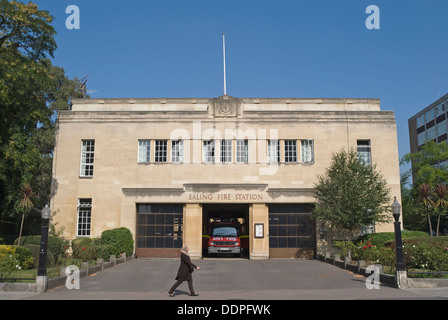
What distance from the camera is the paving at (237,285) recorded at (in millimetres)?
13680

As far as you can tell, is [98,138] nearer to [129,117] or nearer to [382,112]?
[129,117]

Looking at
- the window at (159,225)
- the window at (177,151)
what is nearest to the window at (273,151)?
the window at (177,151)

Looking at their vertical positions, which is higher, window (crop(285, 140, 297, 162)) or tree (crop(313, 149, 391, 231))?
window (crop(285, 140, 297, 162))

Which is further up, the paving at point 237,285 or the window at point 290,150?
the window at point 290,150

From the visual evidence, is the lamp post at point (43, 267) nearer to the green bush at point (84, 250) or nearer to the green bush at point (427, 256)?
the green bush at point (84, 250)

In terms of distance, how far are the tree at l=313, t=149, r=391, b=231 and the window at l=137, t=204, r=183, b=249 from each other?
9.29 m

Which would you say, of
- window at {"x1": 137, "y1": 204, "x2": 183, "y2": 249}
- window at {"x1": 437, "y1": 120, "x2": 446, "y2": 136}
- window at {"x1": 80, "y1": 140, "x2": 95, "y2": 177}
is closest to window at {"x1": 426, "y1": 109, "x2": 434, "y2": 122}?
window at {"x1": 437, "y1": 120, "x2": 446, "y2": 136}

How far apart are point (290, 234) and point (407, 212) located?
2655 cm

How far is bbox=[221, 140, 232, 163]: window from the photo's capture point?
28.9 meters

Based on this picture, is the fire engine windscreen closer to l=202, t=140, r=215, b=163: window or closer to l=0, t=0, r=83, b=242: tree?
l=202, t=140, r=215, b=163: window

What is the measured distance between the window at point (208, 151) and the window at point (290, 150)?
5.14 m

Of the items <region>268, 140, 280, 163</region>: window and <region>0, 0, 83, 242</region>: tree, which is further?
<region>268, 140, 280, 163</region>: window

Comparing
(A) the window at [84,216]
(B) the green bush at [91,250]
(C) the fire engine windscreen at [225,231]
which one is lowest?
(B) the green bush at [91,250]
